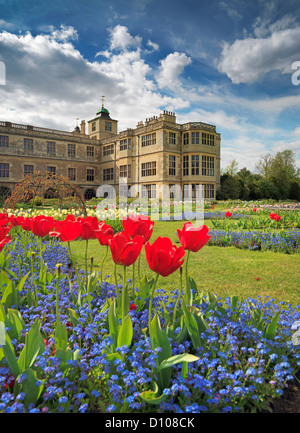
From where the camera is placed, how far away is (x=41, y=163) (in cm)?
2925

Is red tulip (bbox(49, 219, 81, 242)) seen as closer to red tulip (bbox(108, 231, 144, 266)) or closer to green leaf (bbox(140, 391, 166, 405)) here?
red tulip (bbox(108, 231, 144, 266))

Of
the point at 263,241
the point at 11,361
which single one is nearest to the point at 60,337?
the point at 11,361

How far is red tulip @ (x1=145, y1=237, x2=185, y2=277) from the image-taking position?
136cm

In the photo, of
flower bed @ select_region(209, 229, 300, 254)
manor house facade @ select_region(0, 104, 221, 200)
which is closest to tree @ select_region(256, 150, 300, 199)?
manor house facade @ select_region(0, 104, 221, 200)

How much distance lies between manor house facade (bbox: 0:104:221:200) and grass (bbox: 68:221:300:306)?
19940 mm

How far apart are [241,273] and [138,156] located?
24.9 meters

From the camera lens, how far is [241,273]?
470 centimetres

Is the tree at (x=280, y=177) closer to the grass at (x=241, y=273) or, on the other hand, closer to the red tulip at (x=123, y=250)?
the grass at (x=241, y=273)

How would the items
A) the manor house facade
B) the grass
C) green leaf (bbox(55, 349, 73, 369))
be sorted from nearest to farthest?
green leaf (bbox(55, 349, 73, 369)) → the grass → the manor house facade

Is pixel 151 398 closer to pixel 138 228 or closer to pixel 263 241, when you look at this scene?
pixel 138 228

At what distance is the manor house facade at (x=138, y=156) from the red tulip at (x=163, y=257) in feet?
80.0

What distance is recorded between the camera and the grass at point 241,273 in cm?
Result: 374

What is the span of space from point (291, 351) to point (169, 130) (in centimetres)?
2578
